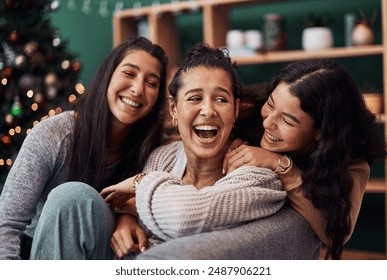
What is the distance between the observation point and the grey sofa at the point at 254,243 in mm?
1181

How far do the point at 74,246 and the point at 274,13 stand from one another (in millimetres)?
2336

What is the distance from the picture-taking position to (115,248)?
1.47m

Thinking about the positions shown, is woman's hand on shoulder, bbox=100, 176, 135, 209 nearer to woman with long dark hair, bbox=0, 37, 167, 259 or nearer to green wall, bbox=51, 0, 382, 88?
woman with long dark hair, bbox=0, 37, 167, 259

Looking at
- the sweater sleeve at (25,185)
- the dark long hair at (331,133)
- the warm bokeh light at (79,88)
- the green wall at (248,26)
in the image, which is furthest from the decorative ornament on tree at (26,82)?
the dark long hair at (331,133)

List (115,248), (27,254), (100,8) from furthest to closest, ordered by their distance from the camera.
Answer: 1. (100,8)
2. (27,254)
3. (115,248)

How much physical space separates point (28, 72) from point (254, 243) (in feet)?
6.49

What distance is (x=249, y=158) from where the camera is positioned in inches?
57.2

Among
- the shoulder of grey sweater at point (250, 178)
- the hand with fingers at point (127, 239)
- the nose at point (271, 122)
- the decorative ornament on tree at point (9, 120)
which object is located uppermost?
the nose at point (271, 122)

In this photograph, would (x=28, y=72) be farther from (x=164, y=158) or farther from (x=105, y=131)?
(x=164, y=158)

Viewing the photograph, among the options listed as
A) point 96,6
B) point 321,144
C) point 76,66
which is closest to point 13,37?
point 76,66

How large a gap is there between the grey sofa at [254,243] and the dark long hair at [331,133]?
7 centimetres

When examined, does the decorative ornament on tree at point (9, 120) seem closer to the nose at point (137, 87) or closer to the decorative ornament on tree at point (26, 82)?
the decorative ornament on tree at point (26, 82)
